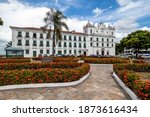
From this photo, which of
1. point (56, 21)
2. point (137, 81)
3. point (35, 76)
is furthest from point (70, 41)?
point (137, 81)

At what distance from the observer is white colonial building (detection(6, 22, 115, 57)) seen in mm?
49984

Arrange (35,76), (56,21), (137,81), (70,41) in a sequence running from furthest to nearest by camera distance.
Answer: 1. (70,41)
2. (56,21)
3. (35,76)
4. (137,81)

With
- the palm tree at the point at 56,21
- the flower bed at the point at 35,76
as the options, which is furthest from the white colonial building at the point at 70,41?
the flower bed at the point at 35,76

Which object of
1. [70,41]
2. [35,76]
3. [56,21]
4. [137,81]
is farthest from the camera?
[70,41]

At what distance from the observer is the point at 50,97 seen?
6.88 m

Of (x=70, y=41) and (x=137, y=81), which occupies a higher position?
(x=70, y=41)

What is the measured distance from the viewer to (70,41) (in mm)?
59312

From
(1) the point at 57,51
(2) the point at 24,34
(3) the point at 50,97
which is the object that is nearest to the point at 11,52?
(2) the point at 24,34

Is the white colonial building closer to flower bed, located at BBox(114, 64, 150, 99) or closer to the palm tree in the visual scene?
the palm tree

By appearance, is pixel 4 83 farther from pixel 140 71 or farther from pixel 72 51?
pixel 72 51

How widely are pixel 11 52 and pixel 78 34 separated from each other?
107 ft

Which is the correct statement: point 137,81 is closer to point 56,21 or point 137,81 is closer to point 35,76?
point 35,76

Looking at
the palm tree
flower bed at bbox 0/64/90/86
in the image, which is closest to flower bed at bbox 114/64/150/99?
flower bed at bbox 0/64/90/86

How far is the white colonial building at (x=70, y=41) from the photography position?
4998 centimetres
